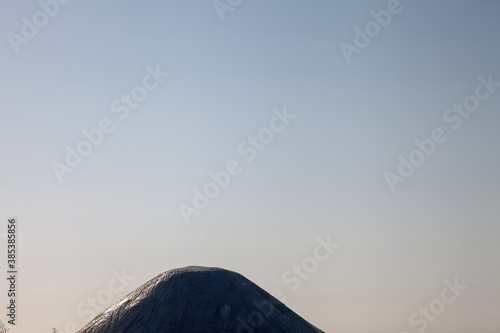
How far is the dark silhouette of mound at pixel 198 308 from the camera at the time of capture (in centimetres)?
2353

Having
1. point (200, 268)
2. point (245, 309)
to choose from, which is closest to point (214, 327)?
point (245, 309)

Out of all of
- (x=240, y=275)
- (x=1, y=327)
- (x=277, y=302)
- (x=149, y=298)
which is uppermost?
(x=1, y=327)

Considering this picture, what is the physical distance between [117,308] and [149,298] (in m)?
1.40

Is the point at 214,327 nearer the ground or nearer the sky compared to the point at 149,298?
nearer the ground

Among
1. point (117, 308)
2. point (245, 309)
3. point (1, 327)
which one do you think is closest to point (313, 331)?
point (245, 309)

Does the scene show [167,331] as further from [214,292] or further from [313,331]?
[313,331]

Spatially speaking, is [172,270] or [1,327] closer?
[172,270]

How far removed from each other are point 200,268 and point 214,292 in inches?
80.5

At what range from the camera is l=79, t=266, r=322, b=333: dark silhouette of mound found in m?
23.5

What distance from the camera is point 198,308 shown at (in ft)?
78.6

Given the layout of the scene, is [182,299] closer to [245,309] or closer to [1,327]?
[245,309]

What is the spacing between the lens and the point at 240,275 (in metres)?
26.7

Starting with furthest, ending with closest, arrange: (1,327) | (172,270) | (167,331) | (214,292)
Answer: (1,327) < (172,270) < (214,292) < (167,331)

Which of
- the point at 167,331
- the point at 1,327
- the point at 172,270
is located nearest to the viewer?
the point at 167,331
